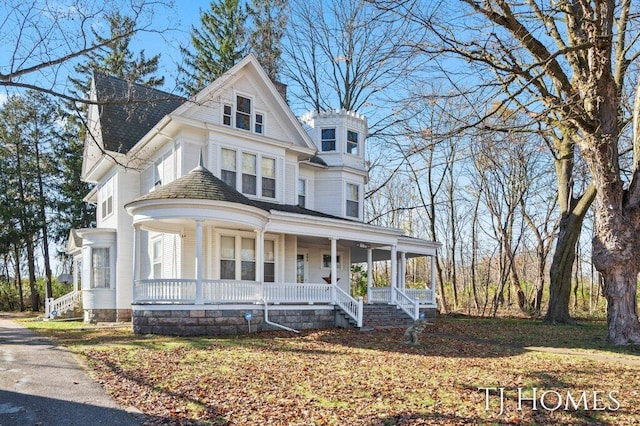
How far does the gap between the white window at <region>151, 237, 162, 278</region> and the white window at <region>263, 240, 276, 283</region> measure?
3706 millimetres

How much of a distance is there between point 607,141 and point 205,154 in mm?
11935

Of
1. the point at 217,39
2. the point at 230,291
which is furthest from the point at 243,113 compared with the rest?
the point at 217,39

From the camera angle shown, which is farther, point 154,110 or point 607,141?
point 154,110

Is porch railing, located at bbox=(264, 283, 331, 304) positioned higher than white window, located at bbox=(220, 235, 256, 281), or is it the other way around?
white window, located at bbox=(220, 235, 256, 281)

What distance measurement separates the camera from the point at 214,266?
16.8 m

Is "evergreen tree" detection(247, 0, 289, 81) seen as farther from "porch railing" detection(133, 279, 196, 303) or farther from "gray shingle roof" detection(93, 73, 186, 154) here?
"porch railing" detection(133, 279, 196, 303)

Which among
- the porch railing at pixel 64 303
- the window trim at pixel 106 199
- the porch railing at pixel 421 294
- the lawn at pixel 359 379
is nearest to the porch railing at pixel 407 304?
the porch railing at pixel 421 294

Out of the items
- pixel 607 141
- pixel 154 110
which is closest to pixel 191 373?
pixel 607 141

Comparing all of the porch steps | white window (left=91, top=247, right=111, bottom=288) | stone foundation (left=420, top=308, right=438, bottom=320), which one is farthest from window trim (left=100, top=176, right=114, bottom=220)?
stone foundation (left=420, top=308, right=438, bottom=320)

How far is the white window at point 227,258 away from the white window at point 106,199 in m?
6.39

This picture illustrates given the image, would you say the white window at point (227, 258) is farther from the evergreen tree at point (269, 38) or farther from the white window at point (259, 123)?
the evergreen tree at point (269, 38)

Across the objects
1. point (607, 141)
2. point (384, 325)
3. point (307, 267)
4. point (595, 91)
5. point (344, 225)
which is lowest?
point (384, 325)

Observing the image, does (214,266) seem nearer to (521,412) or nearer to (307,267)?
(307,267)

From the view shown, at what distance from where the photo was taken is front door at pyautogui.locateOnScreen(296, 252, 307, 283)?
67.4ft
